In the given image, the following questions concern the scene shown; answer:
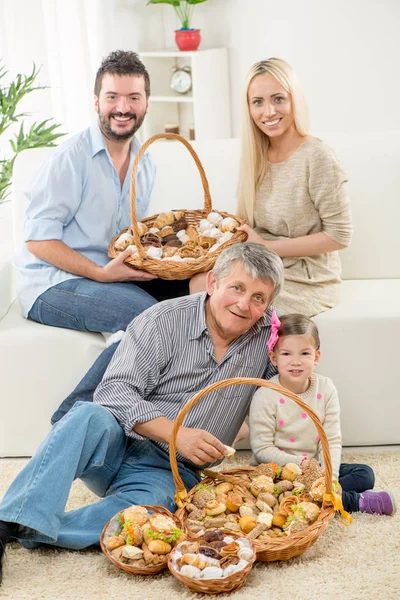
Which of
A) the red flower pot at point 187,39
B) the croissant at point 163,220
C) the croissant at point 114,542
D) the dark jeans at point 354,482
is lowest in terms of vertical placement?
the dark jeans at point 354,482

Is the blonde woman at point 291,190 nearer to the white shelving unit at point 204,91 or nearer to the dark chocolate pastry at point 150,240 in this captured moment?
the dark chocolate pastry at point 150,240

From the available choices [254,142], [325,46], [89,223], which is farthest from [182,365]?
[325,46]

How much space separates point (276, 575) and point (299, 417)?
507 millimetres

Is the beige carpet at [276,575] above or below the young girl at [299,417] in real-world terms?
below

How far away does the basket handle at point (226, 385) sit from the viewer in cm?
197

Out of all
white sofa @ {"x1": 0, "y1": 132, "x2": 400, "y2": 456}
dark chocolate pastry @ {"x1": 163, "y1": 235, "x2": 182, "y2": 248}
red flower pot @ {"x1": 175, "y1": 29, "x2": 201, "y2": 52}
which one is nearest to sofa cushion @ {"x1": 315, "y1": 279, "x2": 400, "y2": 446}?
white sofa @ {"x1": 0, "y1": 132, "x2": 400, "y2": 456}

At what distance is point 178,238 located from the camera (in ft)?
8.89

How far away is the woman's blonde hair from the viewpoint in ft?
8.81

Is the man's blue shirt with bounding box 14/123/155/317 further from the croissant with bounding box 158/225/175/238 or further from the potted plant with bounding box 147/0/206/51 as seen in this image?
the potted plant with bounding box 147/0/206/51

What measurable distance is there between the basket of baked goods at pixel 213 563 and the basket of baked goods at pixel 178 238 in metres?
0.91

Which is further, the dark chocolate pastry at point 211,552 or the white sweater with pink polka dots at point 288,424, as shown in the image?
the white sweater with pink polka dots at point 288,424

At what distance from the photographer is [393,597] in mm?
1849

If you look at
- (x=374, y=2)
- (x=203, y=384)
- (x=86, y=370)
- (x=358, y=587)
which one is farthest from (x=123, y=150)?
(x=374, y=2)

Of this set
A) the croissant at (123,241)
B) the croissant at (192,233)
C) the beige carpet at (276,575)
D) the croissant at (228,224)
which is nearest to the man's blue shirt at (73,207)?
the croissant at (123,241)
